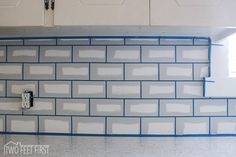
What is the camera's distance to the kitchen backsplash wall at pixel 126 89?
1298 mm

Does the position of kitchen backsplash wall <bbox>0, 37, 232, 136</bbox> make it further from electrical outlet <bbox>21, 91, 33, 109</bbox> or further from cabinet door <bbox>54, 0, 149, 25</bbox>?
cabinet door <bbox>54, 0, 149, 25</bbox>

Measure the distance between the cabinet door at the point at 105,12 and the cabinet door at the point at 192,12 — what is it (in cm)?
4

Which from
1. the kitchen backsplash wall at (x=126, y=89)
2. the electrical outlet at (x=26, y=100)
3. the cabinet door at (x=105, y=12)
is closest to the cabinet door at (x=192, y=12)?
the cabinet door at (x=105, y=12)

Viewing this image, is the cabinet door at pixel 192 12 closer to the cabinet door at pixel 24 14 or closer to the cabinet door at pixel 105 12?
the cabinet door at pixel 105 12

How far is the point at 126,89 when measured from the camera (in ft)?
4.28

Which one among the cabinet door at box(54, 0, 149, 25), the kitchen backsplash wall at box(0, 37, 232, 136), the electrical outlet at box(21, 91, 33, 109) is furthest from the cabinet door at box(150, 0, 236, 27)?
the electrical outlet at box(21, 91, 33, 109)

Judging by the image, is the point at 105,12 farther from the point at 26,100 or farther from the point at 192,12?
the point at 26,100

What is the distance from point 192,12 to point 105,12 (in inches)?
12.5

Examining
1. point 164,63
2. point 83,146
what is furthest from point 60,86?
point 164,63

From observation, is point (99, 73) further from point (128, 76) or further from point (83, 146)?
point (83, 146)

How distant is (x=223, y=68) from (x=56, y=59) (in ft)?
2.87

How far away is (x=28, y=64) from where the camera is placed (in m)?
1.33

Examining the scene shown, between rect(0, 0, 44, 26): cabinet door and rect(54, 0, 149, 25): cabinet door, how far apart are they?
9 cm

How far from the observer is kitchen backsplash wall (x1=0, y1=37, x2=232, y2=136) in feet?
4.26
